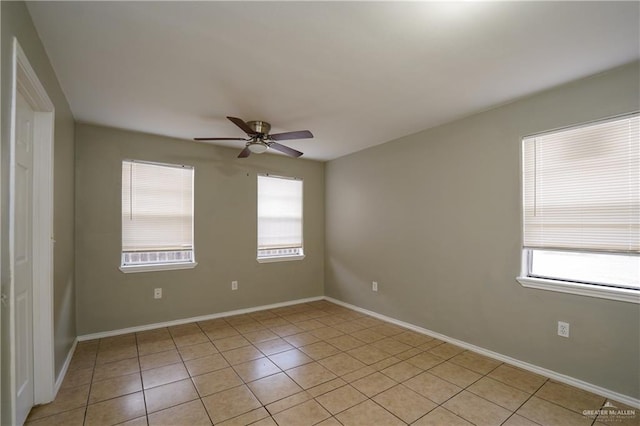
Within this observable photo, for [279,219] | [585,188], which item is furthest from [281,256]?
[585,188]

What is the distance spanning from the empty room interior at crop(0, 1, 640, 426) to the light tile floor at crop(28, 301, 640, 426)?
0.02 m

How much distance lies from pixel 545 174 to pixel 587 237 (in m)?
0.60

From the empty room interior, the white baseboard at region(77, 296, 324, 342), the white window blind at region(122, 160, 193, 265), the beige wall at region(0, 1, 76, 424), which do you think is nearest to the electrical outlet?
the empty room interior

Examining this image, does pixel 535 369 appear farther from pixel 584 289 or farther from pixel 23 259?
pixel 23 259

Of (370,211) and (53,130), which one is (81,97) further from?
(370,211)

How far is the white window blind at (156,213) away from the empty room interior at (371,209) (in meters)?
0.03

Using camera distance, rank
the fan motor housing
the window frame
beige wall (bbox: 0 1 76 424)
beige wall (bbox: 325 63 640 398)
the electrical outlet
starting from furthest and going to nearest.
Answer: the window frame
the fan motor housing
the electrical outlet
beige wall (bbox: 325 63 640 398)
beige wall (bbox: 0 1 76 424)

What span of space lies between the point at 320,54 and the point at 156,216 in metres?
2.98

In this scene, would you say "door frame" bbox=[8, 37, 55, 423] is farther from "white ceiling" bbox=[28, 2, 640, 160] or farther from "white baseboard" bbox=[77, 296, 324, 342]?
"white baseboard" bbox=[77, 296, 324, 342]

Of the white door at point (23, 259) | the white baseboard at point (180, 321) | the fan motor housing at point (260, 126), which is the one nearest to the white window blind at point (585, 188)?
the fan motor housing at point (260, 126)

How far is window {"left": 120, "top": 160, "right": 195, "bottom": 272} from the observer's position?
12.0 ft

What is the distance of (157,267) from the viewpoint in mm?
3793

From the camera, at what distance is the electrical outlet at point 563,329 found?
8.04 ft

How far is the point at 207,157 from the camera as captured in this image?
4.17m
